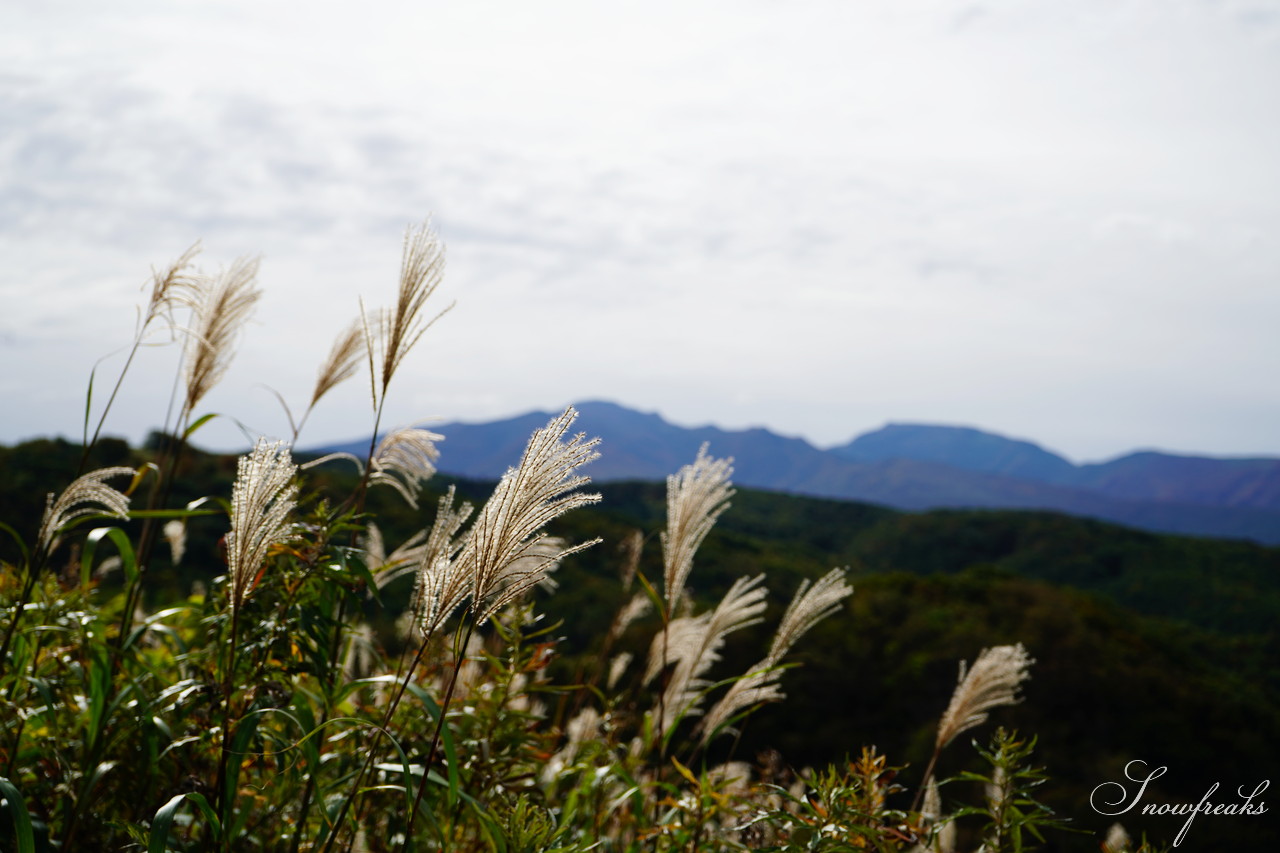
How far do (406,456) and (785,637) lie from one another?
1.31 m

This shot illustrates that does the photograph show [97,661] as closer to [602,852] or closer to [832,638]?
[602,852]

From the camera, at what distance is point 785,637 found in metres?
2.33

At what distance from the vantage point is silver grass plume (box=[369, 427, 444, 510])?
2301 millimetres

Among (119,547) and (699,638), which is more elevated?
(119,547)

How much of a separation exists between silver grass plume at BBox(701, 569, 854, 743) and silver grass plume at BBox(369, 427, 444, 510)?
3.86ft

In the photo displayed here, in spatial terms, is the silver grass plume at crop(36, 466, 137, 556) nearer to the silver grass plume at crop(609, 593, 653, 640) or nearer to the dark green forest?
the silver grass plume at crop(609, 593, 653, 640)

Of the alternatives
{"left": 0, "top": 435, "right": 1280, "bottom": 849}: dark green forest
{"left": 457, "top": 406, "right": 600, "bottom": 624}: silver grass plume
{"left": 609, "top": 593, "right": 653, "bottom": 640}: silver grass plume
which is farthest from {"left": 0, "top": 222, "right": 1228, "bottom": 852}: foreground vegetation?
{"left": 0, "top": 435, "right": 1280, "bottom": 849}: dark green forest

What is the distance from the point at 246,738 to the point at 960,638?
2075cm

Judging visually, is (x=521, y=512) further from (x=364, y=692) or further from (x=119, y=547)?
(x=364, y=692)

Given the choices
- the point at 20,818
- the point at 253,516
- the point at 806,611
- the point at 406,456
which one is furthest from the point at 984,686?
the point at 20,818

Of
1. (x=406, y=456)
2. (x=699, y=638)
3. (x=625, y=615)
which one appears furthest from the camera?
(x=625, y=615)

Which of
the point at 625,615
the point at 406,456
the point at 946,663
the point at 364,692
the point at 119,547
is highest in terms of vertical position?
the point at 406,456

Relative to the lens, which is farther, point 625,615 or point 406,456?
point 625,615

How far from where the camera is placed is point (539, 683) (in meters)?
2.45
